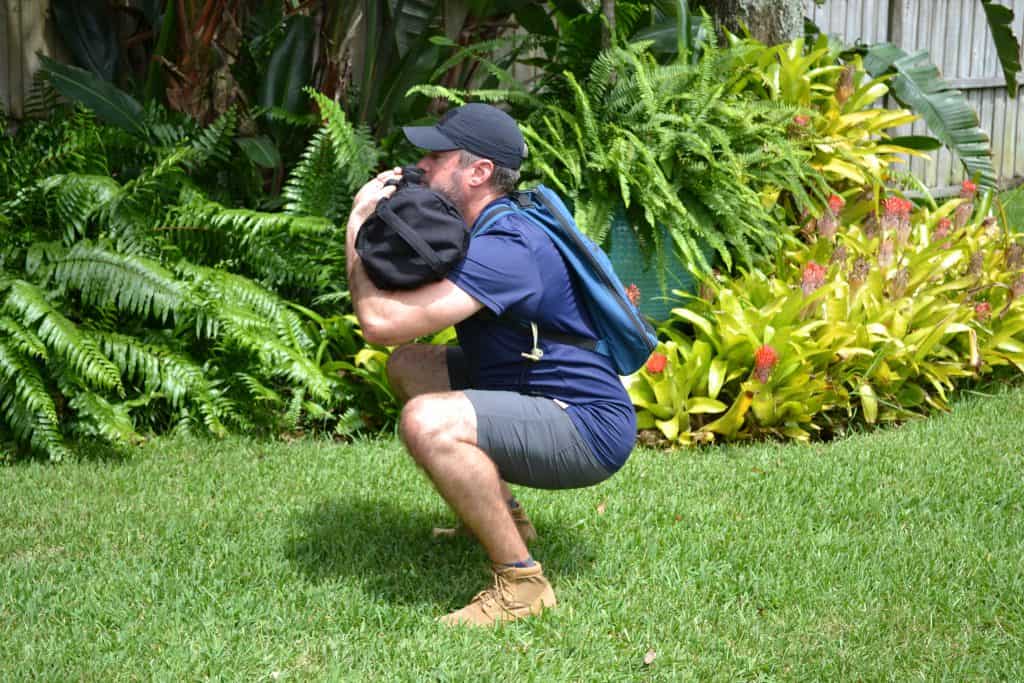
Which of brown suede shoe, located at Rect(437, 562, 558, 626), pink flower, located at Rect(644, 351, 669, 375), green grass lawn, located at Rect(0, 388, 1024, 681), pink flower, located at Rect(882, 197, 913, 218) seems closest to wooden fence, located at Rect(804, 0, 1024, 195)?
pink flower, located at Rect(882, 197, 913, 218)

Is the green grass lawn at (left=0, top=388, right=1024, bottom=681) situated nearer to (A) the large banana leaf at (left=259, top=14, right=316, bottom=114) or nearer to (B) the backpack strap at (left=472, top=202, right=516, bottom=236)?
(B) the backpack strap at (left=472, top=202, right=516, bottom=236)

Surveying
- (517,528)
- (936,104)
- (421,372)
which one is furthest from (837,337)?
(936,104)

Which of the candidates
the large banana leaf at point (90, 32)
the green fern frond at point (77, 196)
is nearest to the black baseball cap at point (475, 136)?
Answer: the green fern frond at point (77, 196)

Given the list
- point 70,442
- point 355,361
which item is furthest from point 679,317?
point 70,442

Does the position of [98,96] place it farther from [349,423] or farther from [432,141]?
[432,141]

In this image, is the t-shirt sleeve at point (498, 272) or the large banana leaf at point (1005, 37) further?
the large banana leaf at point (1005, 37)

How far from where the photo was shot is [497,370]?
3.79m

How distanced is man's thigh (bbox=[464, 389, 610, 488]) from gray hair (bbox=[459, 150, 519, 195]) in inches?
25.7

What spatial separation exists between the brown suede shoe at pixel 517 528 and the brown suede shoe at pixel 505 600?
0.37m

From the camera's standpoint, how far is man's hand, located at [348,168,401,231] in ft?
12.0

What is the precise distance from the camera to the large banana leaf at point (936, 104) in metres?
8.07

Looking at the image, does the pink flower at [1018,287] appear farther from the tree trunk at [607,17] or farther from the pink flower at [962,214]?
the tree trunk at [607,17]

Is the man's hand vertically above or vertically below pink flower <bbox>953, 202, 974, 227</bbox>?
above

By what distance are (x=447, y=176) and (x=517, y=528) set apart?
124 cm
